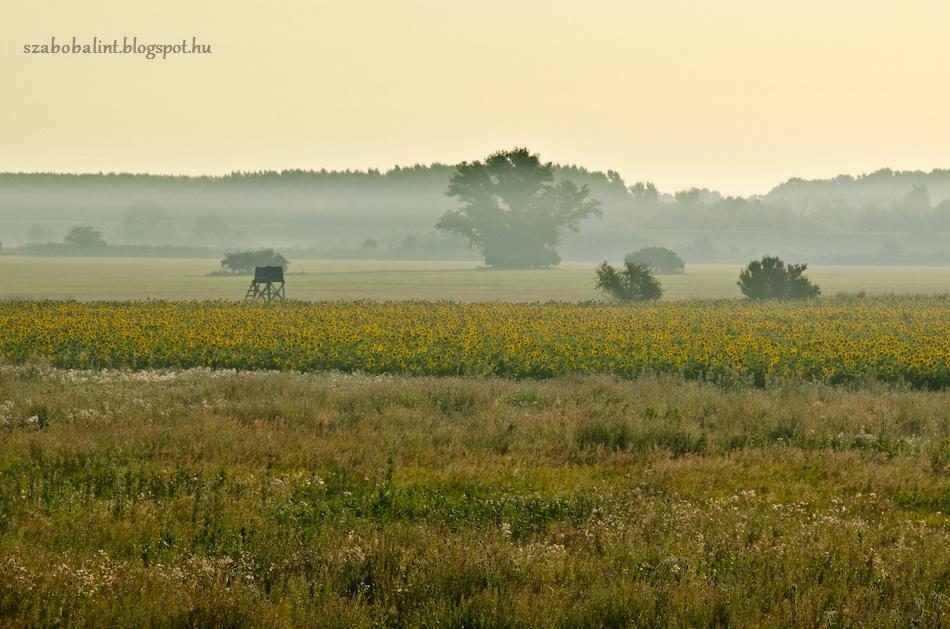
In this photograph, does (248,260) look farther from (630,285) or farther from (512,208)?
(630,285)

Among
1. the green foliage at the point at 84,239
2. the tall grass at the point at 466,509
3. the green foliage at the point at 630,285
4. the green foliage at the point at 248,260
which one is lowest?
the tall grass at the point at 466,509

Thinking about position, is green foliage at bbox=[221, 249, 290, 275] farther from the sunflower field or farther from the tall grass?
the tall grass

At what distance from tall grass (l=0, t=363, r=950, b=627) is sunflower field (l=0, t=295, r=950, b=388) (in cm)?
386

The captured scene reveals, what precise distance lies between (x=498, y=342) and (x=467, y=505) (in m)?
13.4

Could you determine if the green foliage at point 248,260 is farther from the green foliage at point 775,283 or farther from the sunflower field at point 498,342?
the green foliage at point 775,283

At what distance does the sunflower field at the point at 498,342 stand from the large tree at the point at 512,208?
260 ft

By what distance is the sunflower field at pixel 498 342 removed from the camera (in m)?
18.4

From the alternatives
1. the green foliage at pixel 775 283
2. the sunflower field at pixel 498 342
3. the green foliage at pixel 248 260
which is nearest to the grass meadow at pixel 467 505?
the sunflower field at pixel 498 342

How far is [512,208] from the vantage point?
360ft

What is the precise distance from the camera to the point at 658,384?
54.1ft

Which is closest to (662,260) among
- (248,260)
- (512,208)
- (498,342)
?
(512,208)

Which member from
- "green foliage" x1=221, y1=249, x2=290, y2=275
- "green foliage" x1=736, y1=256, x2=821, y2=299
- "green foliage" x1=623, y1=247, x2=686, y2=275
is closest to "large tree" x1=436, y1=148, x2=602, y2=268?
"green foliage" x1=623, y1=247, x2=686, y2=275

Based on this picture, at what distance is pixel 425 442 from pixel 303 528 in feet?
12.2

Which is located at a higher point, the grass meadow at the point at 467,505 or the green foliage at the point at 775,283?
the green foliage at the point at 775,283
